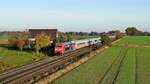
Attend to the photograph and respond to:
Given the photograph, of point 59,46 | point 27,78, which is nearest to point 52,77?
point 27,78

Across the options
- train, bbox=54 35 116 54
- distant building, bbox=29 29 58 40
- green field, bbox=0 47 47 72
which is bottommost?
green field, bbox=0 47 47 72

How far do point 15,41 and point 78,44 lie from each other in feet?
54.0

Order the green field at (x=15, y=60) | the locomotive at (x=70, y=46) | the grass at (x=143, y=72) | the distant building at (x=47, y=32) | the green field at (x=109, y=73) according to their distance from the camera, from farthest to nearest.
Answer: the distant building at (x=47, y=32) < the locomotive at (x=70, y=46) < the green field at (x=15, y=60) < the grass at (x=143, y=72) < the green field at (x=109, y=73)

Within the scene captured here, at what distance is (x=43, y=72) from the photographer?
3347 centimetres

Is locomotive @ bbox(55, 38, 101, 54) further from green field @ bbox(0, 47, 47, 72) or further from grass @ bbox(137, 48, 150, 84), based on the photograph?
grass @ bbox(137, 48, 150, 84)

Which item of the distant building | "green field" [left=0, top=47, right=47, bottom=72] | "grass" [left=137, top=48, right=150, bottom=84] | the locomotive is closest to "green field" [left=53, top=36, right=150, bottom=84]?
"grass" [left=137, top=48, right=150, bottom=84]

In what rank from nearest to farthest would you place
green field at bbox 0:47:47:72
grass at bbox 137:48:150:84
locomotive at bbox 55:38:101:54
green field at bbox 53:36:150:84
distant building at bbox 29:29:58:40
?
green field at bbox 53:36:150:84
grass at bbox 137:48:150:84
green field at bbox 0:47:47:72
locomotive at bbox 55:38:101:54
distant building at bbox 29:29:58:40

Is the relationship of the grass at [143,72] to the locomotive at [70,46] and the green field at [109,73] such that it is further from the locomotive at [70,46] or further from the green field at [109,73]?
the locomotive at [70,46]

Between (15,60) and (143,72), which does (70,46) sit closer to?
(15,60)

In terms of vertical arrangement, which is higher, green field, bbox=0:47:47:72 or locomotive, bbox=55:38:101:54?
locomotive, bbox=55:38:101:54

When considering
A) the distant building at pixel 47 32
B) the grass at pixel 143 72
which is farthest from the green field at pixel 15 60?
the distant building at pixel 47 32

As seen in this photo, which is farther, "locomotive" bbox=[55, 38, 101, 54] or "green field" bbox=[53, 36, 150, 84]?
"locomotive" bbox=[55, 38, 101, 54]

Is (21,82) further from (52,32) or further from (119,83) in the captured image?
(52,32)

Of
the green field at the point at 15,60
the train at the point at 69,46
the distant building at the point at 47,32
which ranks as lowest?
the green field at the point at 15,60
